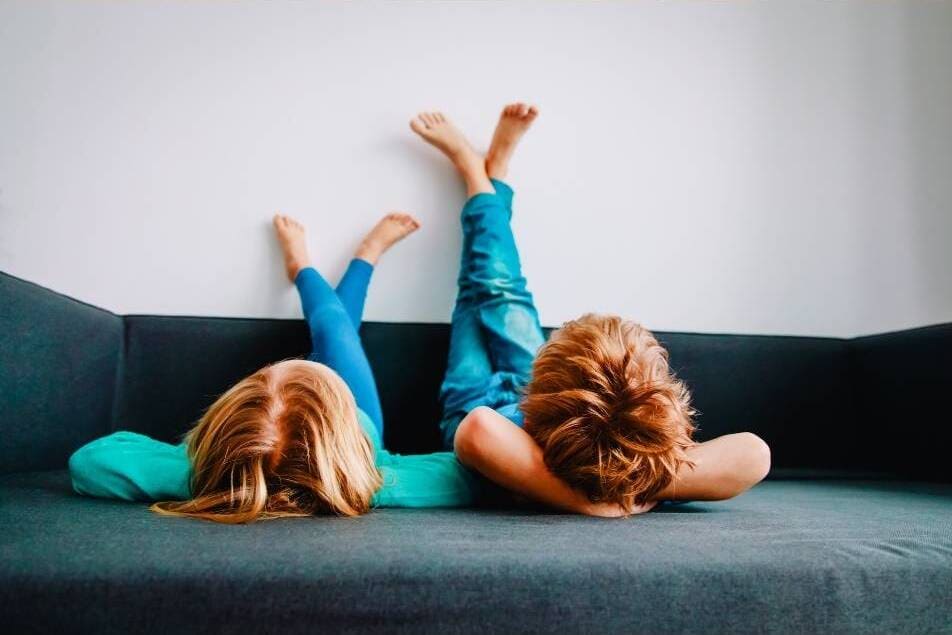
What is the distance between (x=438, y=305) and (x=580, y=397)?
2.51 ft

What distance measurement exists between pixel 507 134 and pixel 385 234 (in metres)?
0.40

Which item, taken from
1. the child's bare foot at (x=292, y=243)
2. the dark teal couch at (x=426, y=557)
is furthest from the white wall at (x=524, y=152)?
the dark teal couch at (x=426, y=557)

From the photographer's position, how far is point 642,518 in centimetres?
97

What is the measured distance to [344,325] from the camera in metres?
1.43

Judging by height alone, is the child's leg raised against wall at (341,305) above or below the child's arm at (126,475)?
above

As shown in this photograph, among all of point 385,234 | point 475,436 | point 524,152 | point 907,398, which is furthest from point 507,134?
point 907,398

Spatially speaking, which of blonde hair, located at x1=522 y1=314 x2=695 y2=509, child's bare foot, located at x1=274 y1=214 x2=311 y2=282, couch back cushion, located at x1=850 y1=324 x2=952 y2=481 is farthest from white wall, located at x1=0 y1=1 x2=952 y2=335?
blonde hair, located at x1=522 y1=314 x2=695 y2=509

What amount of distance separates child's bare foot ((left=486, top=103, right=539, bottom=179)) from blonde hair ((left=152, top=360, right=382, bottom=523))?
2.82 ft

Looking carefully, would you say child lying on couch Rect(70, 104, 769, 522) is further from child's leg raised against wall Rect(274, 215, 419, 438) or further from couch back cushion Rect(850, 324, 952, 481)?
couch back cushion Rect(850, 324, 952, 481)

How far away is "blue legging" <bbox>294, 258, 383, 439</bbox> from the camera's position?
1376mm

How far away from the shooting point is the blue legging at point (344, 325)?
1376 millimetres

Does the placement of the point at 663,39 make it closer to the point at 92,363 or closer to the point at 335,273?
the point at 335,273

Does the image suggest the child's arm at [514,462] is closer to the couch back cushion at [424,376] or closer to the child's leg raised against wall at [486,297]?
the child's leg raised against wall at [486,297]

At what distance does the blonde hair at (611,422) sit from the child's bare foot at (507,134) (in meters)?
0.75
